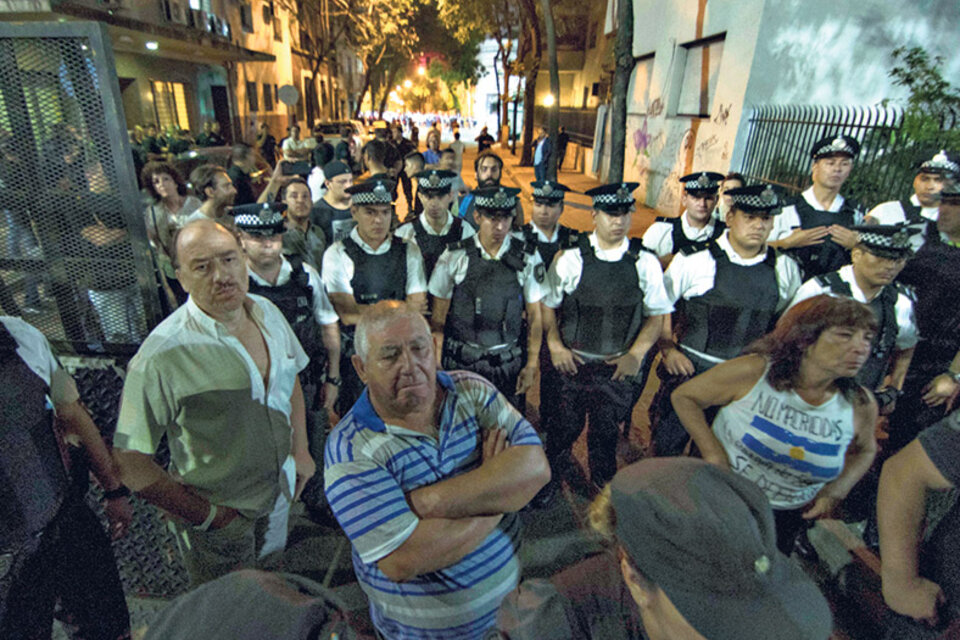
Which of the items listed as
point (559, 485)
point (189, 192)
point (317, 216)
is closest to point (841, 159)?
point (559, 485)

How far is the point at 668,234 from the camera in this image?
451 centimetres

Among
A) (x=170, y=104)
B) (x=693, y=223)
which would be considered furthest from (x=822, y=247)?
(x=170, y=104)

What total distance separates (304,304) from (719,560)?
2844 millimetres

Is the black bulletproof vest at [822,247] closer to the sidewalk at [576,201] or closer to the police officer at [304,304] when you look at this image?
the sidewalk at [576,201]

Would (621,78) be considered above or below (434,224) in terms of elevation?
above

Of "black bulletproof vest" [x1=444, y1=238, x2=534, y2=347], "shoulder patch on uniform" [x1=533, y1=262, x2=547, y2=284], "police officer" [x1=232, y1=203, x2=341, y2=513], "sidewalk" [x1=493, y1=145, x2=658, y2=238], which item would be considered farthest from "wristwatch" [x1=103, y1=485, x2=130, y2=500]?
"sidewalk" [x1=493, y1=145, x2=658, y2=238]

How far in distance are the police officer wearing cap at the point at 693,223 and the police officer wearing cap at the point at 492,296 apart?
148 cm

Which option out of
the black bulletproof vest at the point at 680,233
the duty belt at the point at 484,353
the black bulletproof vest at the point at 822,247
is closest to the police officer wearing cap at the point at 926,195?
the black bulletproof vest at the point at 822,247

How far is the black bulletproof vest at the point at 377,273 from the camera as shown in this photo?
11.9 feet

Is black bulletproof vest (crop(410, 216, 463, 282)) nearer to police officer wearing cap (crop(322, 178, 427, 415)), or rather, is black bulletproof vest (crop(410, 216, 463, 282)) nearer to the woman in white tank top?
police officer wearing cap (crop(322, 178, 427, 415))

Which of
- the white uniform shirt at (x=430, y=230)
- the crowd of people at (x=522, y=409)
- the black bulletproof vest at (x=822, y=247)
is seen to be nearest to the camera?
the crowd of people at (x=522, y=409)

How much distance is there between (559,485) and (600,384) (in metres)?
0.85

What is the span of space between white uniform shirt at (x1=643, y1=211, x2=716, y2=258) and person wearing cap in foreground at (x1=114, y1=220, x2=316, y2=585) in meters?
3.47

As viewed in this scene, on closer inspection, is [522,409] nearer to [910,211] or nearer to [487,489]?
[487,489]
